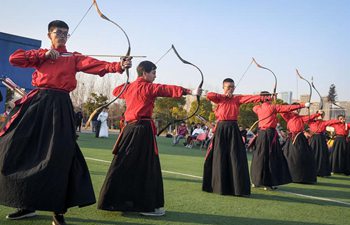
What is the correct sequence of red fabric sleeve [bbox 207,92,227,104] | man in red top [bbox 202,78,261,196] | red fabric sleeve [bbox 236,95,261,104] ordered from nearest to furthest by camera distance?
red fabric sleeve [bbox 207,92,227,104] → man in red top [bbox 202,78,261,196] → red fabric sleeve [bbox 236,95,261,104]

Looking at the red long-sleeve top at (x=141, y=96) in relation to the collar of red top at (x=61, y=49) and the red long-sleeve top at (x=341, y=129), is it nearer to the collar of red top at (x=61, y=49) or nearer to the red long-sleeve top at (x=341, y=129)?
the collar of red top at (x=61, y=49)

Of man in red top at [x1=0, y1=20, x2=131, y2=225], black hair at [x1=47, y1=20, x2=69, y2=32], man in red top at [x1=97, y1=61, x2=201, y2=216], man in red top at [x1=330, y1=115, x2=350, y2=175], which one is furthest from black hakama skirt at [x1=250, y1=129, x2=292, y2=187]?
man in red top at [x1=330, y1=115, x2=350, y2=175]

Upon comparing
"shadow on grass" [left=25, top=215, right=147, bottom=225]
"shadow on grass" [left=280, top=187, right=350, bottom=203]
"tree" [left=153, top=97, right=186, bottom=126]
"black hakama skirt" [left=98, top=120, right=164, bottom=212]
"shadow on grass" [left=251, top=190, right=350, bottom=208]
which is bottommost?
"shadow on grass" [left=25, top=215, right=147, bottom=225]

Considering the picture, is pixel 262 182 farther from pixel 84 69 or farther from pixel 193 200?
pixel 84 69

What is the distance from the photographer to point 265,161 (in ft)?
27.7

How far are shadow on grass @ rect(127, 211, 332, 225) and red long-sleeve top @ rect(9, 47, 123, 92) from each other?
2.03 meters

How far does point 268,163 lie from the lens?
27.7 feet

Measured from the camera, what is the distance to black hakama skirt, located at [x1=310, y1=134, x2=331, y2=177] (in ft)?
39.5

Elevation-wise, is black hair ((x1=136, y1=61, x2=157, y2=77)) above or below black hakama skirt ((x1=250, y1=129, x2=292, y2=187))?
above

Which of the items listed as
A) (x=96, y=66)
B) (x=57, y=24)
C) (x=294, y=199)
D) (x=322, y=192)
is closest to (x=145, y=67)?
(x=96, y=66)

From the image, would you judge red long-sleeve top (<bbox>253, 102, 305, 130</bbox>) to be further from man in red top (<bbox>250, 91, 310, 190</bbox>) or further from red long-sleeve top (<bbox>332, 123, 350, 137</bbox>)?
red long-sleeve top (<bbox>332, 123, 350, 137</bbox>)

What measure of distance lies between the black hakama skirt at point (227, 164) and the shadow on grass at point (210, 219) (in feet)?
5.38

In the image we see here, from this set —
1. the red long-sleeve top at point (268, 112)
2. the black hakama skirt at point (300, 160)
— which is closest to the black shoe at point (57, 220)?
the red long-sleeve top at point (268, 112)

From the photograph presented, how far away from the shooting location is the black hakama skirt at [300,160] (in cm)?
1003
